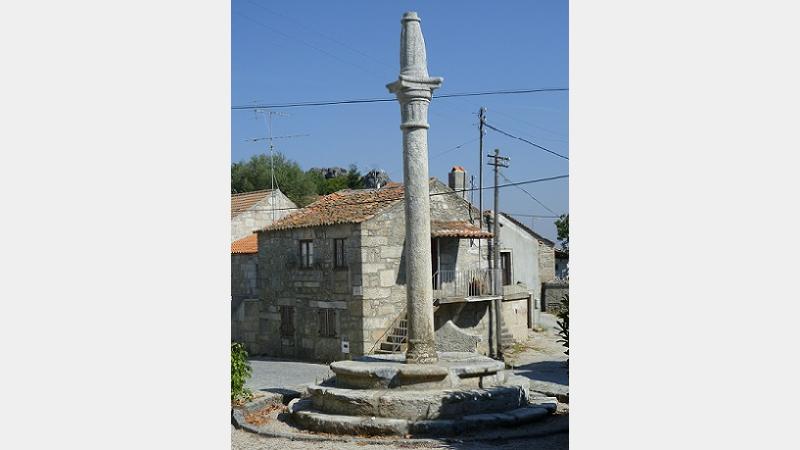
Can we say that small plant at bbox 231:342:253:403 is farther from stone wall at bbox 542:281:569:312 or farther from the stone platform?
stone wall at bbox 542:281:569:312

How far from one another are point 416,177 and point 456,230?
11767mm

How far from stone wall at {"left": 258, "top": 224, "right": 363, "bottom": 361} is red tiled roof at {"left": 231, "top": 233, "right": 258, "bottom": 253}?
98cm

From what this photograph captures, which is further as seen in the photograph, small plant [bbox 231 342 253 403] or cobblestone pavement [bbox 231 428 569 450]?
small plant [bbox 231 342 253 403]

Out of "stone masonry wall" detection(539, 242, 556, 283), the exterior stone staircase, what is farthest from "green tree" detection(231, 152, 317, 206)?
the exterior stone staircase

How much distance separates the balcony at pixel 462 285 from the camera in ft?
71.7

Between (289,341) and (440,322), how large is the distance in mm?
4125

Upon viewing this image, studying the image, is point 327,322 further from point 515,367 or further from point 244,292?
point 515,367

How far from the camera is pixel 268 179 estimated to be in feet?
146

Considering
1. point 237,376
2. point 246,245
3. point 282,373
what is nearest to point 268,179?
point 246,245

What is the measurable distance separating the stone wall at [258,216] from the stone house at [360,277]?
2352 mm

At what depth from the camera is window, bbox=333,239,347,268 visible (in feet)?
67.8

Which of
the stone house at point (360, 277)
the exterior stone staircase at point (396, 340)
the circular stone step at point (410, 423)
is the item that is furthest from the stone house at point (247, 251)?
the circular stone step at point (410, 423)

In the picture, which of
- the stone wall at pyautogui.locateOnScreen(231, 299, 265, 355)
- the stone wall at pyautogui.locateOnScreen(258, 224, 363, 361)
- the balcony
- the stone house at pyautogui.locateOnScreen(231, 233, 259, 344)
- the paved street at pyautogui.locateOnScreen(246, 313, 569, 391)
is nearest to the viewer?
the paved street at pyautogui.locateOnScreen(246, 313, 569, 391)

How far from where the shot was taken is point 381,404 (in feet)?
31.2
